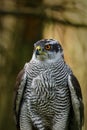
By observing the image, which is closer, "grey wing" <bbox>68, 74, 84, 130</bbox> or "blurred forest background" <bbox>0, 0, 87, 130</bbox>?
"grey wing" <bbox>68, 74, 84, 130</bbox>

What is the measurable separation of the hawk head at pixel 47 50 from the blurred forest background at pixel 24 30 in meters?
1.74

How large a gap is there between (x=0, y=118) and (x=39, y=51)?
11.4 ft

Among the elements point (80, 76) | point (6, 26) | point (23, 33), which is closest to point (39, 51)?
point (23, 33)

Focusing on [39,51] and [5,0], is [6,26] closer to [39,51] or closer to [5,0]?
[5,0]

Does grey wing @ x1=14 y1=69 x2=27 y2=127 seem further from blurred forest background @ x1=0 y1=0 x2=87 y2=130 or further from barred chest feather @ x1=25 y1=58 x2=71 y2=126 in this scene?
blurred forest background @ x1=0 y1=0 x2=87 y2=130

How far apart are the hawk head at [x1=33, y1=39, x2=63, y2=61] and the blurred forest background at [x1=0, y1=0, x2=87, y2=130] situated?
1.74m

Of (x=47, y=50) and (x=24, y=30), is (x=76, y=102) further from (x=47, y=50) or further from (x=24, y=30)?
(x=24, y=30)

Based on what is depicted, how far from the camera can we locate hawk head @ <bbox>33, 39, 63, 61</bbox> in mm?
A: 10000

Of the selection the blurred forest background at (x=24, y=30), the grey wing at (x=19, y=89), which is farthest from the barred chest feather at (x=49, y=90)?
the blurred forest background at (x=24, y=30)

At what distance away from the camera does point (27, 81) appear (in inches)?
399

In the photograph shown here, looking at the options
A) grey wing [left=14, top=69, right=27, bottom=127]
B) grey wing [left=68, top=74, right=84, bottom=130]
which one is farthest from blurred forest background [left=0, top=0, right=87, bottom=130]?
grey wing [left=14, top=69, right=27, bottom=127]

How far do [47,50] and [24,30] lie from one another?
9.97 ft

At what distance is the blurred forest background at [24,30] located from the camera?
487 inches

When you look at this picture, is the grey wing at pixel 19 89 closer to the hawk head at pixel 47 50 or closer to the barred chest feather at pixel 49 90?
the barred chest feather at pixel 49 90
